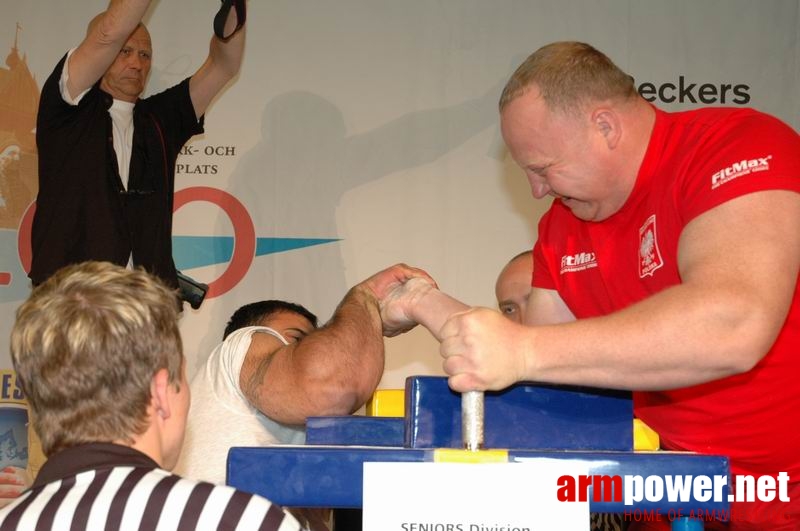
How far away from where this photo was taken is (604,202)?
189cm

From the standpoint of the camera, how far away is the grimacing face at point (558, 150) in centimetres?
176

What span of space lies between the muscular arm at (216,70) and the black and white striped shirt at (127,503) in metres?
2.68

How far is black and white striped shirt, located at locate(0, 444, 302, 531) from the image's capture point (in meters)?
1.07

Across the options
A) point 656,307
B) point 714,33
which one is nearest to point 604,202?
point 656,307

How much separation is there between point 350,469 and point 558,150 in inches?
31.3

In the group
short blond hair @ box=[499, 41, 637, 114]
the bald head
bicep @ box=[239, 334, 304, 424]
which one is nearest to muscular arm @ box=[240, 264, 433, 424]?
bicep @ box=[239, 334, 304, 424]

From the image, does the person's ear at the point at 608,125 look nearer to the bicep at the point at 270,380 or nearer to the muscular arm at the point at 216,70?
the bicep at the point at 270,380

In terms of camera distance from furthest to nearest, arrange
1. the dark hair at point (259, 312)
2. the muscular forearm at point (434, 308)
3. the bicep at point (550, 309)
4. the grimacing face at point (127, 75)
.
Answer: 1. the grimacing face at point (127, 75)
2. the dark hair at point (259, 312)
3. the bicep at point (550, 309)
4. the muscular forearm at point (434, 308)

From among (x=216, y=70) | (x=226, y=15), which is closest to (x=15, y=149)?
(x=216, y=70)

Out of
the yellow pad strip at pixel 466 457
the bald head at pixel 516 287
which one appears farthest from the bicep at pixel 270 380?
the bald head at pixel 516 287

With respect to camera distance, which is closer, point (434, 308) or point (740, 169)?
point (740, 169)

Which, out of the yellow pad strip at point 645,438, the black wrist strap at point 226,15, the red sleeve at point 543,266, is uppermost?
the black wrist strap at point 226,15

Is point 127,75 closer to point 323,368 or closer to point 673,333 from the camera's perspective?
point 323,368

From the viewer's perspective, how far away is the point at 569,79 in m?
1.77
